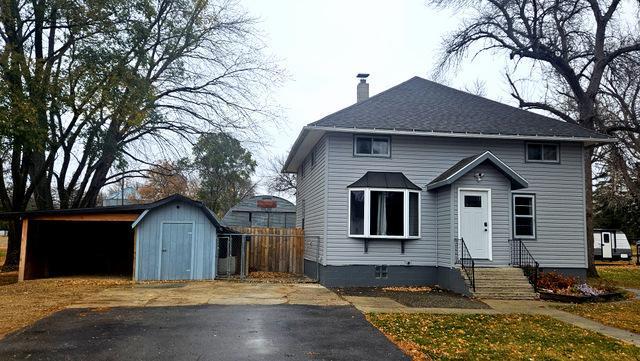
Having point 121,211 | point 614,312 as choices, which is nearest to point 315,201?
point 121,211

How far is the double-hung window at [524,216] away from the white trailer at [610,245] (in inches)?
880

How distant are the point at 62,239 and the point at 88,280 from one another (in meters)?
4.42

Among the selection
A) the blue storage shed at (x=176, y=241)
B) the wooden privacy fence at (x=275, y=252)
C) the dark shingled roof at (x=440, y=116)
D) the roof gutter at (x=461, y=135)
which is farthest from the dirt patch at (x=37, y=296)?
the dark shingled roof at (x=440, y=116)

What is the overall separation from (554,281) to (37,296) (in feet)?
45.4

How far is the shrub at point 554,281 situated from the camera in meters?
14.1

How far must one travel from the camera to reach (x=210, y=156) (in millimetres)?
23891

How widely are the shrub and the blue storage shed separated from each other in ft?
32.5

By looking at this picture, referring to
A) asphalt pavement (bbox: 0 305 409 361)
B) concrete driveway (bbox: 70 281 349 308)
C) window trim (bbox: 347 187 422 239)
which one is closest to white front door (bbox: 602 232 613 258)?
window trim (bbox: 347 187 422 239)

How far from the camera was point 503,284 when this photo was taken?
529 inches

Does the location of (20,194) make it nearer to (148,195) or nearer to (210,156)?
(210,156)

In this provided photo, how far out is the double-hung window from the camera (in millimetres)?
15859

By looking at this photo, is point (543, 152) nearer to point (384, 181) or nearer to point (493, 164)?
point (493, 164)

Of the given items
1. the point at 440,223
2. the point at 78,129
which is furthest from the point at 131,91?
the point at 440,223

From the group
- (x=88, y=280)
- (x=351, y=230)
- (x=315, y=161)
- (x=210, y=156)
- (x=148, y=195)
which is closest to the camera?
(x=351, y=230)
